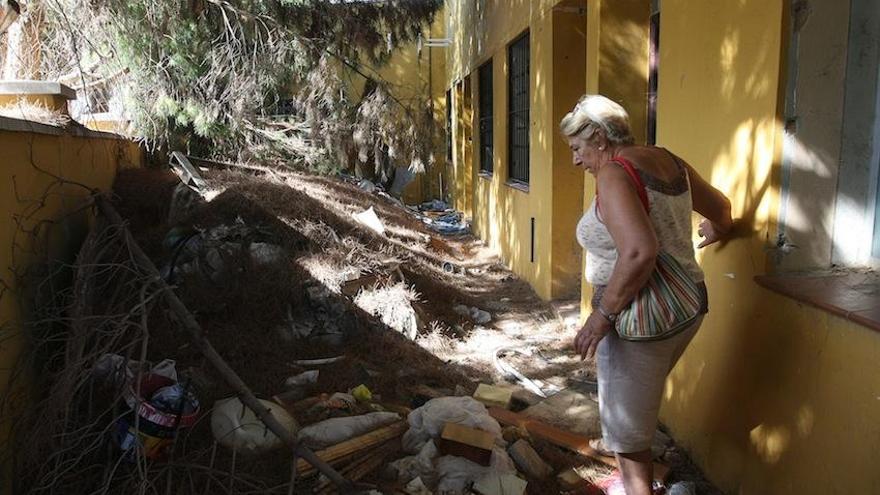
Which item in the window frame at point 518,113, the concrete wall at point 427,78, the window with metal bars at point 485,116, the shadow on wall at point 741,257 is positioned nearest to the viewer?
the shadow on wall at point 741,257

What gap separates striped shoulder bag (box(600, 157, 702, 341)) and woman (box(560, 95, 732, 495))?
4cm

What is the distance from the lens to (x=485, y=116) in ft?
33.3

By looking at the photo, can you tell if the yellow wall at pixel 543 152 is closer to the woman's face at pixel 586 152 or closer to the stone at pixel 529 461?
the stone at pixel 529 461

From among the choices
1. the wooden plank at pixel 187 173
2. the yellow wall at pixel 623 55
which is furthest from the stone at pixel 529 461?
the wooden plank at pixel 187 173

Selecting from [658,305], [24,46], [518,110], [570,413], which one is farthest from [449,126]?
[658,305]

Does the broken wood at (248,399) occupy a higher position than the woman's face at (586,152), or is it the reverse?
the woman's face at (586,152)

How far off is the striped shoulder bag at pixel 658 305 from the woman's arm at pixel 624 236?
0.05 m

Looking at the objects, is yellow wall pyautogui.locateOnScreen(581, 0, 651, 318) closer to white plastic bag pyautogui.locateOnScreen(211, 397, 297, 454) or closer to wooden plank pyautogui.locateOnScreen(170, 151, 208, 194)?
white plastic bag pyautogui.locateOnScreen(211, 397, 297, 454)

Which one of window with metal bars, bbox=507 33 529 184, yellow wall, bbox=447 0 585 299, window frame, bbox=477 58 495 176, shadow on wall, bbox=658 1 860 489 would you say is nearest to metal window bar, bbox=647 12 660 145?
yellow wall, bbox=447 0 585 299

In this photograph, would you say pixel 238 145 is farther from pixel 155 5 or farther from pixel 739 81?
pixel 739 81

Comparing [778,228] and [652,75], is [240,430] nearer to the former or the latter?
[778,228]

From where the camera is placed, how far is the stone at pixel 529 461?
3012mm

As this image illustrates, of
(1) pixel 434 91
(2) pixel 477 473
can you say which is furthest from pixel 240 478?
(1) pixel 434 91

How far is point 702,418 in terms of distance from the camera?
119 inches
